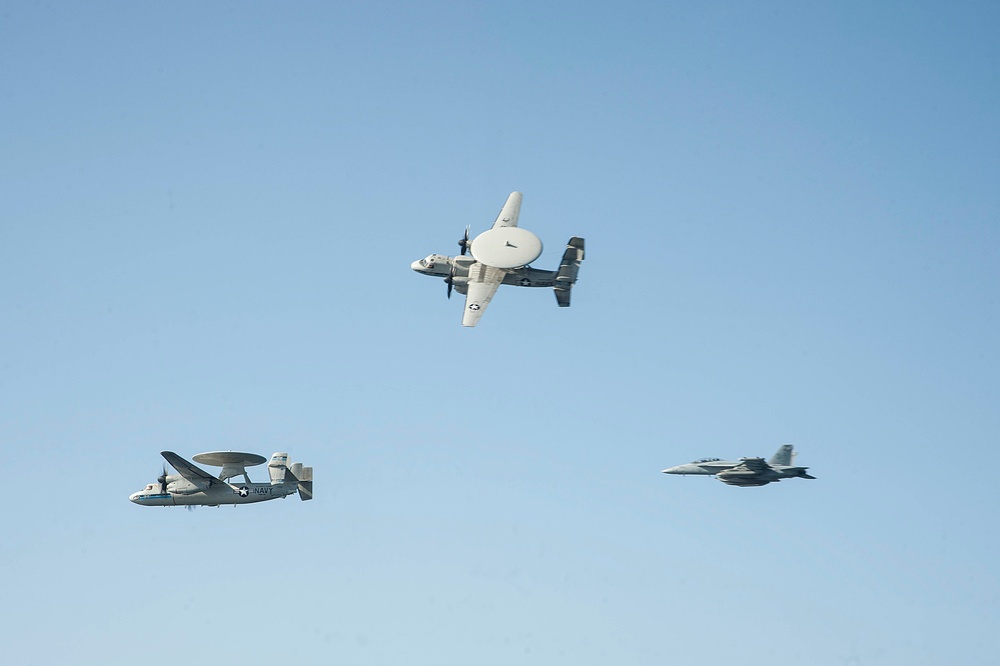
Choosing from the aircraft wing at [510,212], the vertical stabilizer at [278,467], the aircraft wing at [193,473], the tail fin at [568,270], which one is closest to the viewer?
the aircraft wing at [193,473]

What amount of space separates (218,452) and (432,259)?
40.8m

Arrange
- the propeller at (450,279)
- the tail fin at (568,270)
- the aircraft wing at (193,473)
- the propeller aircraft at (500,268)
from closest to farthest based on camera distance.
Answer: the aircraft wing at (193,473)
the propeller aircraft at (500,268)
the tail fin at (568,270)
the propeller at (450,279)

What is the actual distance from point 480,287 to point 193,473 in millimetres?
40828

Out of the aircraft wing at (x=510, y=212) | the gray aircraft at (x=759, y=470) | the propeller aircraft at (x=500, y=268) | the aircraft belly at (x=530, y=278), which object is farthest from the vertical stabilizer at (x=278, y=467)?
the gray aircraft at (x=759, y=470)

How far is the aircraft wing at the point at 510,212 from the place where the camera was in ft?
516

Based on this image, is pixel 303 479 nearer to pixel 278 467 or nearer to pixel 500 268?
pixel 278 467

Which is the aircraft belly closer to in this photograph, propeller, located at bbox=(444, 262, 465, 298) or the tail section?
propeller, located at bbox=(444, 262, 465, 298)

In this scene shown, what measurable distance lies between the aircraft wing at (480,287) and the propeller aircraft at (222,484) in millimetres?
27458

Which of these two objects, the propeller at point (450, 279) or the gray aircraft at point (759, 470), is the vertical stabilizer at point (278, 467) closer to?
the propeller at point (450, 279)

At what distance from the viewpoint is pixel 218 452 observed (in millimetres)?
123812

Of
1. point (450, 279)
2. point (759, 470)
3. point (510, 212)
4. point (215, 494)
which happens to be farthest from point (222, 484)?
point (759, 470)

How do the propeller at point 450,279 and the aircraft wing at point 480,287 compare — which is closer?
the aircraft wing at point 480,287

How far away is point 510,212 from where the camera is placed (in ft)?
520

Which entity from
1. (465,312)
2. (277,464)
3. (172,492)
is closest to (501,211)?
(465,312)
